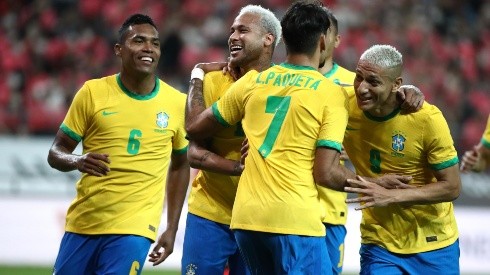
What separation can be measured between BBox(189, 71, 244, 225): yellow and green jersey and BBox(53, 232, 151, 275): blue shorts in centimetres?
Result: 54

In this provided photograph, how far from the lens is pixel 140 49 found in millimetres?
6707

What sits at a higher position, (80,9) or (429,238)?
(80,9)

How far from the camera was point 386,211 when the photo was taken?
639cm

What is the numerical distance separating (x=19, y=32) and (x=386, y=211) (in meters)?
10.7

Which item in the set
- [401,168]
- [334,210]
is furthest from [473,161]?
[401,168]

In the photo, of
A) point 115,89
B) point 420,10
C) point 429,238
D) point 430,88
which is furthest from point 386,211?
point 420,10

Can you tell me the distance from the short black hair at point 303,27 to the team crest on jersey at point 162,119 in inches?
63.0

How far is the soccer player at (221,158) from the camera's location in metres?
6.24

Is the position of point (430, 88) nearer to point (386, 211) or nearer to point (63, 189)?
point (63, 189)

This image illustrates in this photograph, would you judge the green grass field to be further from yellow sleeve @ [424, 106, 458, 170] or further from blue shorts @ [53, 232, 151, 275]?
yellow sleeve @ [424, 106, 458, 170]

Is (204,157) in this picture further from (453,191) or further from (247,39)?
(453,191)

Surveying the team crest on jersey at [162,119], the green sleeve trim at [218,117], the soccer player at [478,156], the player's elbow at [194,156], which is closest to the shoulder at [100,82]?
the team crest on jersey at [162,119]

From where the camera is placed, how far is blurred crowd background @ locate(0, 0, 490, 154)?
14898 millimetres

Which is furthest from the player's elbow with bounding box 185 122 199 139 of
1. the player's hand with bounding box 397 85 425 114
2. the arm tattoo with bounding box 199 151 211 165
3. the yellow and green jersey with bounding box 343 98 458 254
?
the player's hand with bounding box 397 85 425 114
